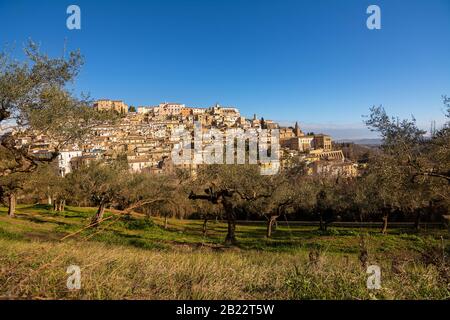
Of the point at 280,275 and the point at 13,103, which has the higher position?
the point at 13,103

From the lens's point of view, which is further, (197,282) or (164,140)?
(164,140)

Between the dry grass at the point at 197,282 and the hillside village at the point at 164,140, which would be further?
the hillside village at the point at 164,140

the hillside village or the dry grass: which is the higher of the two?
the hillside village

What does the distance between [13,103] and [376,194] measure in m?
30.4

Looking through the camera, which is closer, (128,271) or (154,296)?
(154,296)

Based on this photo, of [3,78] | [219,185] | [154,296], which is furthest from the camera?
[219,185]

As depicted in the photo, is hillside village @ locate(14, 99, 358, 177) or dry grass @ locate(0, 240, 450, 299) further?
hillside village @ locate(14, 99, 358, 177)

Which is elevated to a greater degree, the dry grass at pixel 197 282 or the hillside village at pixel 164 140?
the hillside village at pixel 164 140

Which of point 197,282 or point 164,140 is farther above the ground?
point 164,140

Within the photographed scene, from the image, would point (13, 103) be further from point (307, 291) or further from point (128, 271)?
point (307, 291)

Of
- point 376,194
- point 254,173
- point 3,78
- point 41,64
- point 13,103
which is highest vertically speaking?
point 41,64

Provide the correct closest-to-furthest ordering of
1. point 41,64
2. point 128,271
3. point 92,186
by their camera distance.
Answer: point 128,271 < point 41,64 < point 92,186

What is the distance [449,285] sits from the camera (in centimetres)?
397
